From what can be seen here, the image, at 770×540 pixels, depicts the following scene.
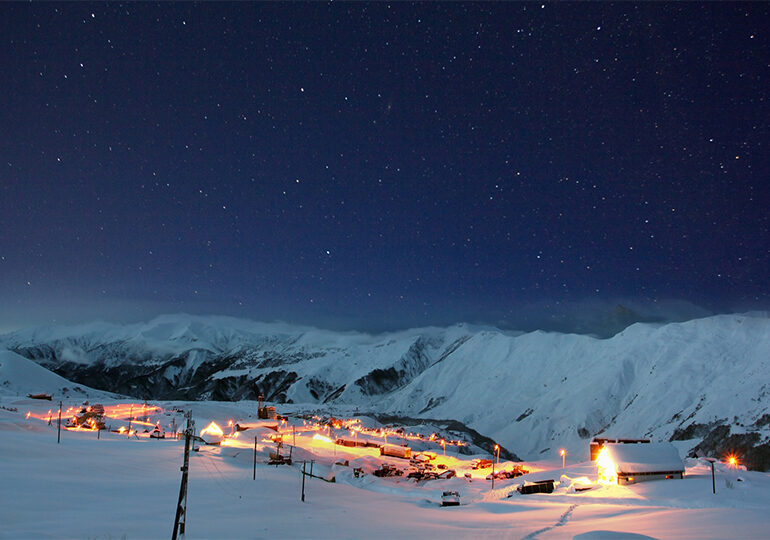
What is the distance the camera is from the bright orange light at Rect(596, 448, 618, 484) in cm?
4047

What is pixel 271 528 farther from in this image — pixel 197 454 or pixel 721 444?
pixel 721 444

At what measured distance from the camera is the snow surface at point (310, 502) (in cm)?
2319

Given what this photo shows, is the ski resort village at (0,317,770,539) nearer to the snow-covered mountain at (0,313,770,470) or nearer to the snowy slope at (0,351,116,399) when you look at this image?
the snow-covered mountain at (0,313,770,470)

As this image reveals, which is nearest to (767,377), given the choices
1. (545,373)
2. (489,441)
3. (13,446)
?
(489,441)

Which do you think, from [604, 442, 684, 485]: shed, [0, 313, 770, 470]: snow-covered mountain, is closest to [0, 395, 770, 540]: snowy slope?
[604, 442, 684, 485]: shed

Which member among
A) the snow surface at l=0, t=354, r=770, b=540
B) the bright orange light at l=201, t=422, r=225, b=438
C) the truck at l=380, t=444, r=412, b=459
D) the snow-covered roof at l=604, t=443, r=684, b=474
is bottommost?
the truck at l=380, t=444, r=412, b=459

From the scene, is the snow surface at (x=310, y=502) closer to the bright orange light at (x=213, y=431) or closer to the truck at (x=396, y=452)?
the bright orange light at (x=213, y=431)

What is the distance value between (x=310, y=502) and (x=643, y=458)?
971 inches

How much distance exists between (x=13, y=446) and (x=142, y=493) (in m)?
20.9

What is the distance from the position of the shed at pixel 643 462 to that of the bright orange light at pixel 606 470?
0.91ft

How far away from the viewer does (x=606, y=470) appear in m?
41.6

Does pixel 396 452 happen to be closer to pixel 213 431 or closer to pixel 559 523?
pixel 213 431

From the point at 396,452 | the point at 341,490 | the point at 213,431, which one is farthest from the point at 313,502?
the point at 213,431

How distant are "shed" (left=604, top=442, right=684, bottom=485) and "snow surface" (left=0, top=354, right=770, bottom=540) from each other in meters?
1.55
